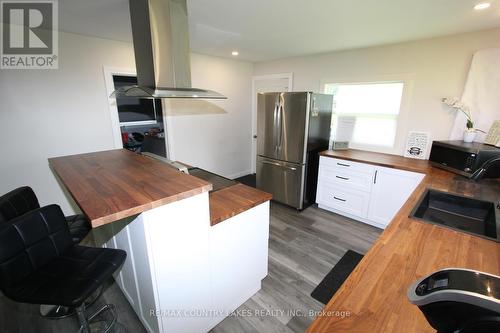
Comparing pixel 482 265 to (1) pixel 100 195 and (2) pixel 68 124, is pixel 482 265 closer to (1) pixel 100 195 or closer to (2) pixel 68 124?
(1) pixel 100 195

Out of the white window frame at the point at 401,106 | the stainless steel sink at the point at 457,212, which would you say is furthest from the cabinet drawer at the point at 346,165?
the stainless steel sink at the point at 457,212

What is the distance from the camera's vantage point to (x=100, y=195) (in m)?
1.21

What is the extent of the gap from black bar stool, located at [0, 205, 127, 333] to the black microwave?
2953 mm

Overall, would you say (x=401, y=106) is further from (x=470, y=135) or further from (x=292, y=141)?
(x=292, y=141)

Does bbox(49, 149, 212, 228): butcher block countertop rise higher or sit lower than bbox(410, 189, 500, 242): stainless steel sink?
higher

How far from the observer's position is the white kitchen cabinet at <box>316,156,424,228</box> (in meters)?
2.63

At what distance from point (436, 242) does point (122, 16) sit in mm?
2874

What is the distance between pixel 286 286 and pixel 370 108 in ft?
8.90

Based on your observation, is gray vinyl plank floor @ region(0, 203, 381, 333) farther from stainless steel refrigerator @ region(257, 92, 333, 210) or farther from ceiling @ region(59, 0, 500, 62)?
ceiling @ region(59, 0, 500, 62)

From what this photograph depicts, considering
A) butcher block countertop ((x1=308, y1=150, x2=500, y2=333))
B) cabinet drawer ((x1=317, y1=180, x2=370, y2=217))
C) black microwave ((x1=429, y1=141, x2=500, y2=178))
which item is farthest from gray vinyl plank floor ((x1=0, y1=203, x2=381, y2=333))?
black microwave ((x1=429, y1=141, x2=500, y2=178))

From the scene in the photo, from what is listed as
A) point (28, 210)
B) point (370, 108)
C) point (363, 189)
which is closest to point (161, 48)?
point (28, 210)

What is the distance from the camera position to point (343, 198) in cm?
315

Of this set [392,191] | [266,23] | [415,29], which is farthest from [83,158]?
[415,29]

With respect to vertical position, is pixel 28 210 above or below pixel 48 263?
above
